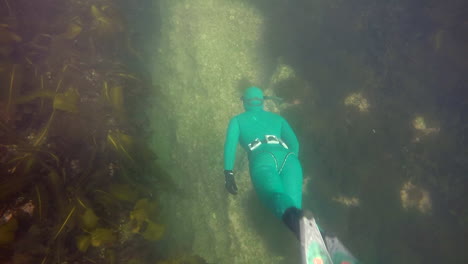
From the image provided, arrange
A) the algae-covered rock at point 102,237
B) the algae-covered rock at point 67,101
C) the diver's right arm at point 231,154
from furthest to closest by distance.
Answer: the diver's right arm at point 231,154 < the algae-covered rock at point 67,101 < the algae-covered rock at point 102,237

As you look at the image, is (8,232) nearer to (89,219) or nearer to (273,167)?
(89,219)

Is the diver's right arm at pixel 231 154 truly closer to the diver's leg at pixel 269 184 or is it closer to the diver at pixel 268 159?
the diver at pixel 268 159

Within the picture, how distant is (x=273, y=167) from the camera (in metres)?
4.36

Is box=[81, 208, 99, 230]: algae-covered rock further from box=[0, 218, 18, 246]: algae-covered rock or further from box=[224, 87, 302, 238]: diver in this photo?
box=[224, 87, 302, 238]: diver

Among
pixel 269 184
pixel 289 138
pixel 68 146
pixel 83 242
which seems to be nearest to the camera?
pixel 83 242

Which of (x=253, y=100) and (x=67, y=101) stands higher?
(x=253, y=100)

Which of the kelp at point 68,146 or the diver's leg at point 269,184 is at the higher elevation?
the diver's leg at point 269,184

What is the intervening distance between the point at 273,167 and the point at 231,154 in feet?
2.92

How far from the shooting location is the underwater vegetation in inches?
115

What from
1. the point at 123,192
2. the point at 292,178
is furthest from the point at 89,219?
the point at 292,178

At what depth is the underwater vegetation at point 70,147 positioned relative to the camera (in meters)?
2.91

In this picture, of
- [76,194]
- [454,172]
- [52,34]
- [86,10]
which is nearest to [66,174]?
[76,194]

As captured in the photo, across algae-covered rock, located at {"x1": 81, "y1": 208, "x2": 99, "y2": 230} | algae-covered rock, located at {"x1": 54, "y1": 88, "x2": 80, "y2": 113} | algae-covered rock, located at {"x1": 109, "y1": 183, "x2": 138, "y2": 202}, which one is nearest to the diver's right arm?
algae-covered rock, located at {"x1": 109, "y1": 183, "x2": 138, "y2": 202}

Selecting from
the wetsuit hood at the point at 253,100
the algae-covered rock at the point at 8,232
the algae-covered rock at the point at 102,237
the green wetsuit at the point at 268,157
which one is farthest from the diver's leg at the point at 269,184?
the algae-covered rock at the point at 8,232
